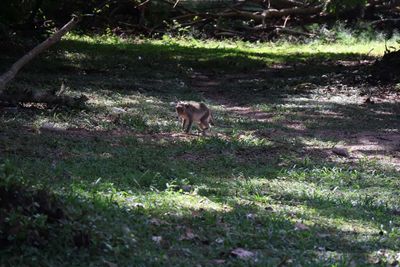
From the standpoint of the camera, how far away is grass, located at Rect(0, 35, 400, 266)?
560 centimetres

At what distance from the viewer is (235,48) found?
23766 mm

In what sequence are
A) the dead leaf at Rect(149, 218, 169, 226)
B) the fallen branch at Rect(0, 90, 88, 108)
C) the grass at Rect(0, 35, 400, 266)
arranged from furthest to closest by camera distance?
the fallen branch at Rect(0, 90, 88, 108)
the dead leaf at Rect(149, 218, 169, 226)
the grass at Rect(0, 35, 400, 266)

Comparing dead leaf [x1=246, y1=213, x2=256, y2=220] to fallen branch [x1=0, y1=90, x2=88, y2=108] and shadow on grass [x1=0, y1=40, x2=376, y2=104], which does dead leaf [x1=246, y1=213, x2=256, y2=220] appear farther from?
shadow on grass [x1=0, y1=40, x2=376, y2=104]

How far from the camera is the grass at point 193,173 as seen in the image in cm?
560

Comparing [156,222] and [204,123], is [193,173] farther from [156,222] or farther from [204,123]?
[156,222]

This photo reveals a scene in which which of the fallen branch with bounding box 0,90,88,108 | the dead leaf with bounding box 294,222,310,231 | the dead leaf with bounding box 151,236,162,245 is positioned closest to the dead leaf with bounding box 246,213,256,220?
the dead leaf with bounding box 294,222,310,231

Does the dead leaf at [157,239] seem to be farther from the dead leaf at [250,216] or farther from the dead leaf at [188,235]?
the dead leaf at [250,216]

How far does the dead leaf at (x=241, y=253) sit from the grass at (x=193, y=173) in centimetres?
3

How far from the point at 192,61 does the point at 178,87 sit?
3974 millimetres

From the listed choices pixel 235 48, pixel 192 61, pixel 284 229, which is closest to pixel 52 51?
pixel 192 61

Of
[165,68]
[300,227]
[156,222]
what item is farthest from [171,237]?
[165,68]

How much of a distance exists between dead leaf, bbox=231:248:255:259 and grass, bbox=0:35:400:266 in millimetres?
30

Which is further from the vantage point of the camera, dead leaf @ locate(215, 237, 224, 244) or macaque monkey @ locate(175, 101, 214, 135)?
macaque monkey @ locate(175, 101, 214, 135)

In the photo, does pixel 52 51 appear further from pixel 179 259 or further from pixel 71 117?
pixel 179 259
